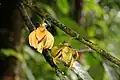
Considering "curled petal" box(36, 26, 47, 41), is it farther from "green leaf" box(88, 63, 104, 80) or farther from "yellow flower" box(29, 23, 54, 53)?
"green leaf" box(88, 63, 104, 80)

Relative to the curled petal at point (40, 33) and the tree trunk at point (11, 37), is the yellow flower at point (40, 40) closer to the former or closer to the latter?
the curled petal at point (40, 33)

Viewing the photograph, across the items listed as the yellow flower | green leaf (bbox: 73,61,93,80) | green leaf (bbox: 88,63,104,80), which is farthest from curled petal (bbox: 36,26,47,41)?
green leaf (bbox: 88,63,104,80)

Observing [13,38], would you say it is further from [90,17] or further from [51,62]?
[90,17]

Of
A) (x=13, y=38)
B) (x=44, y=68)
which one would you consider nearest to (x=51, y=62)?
(x=13, y=38)

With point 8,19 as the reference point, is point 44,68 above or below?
below

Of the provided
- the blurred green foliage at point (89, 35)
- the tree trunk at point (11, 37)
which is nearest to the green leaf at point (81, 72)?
the blurred green foliage at point (89, 35)
